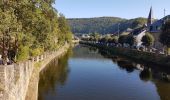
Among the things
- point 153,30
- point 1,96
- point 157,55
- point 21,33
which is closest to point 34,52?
point 21,33

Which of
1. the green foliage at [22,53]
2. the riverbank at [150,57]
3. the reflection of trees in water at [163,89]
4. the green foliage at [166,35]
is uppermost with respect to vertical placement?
the green foliage at [166,35]

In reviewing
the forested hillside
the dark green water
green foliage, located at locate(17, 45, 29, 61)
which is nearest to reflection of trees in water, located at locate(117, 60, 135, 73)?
the dark green water

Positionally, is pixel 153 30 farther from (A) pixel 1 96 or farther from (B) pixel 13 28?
(A) pixel 1 96

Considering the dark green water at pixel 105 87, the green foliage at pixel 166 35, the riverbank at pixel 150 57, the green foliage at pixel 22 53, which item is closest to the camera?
the dark green water at pixel 105 87

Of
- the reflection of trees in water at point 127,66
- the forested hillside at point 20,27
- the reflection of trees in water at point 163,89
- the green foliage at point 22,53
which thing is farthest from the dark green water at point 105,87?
the reflection of trees in water at point 127,66

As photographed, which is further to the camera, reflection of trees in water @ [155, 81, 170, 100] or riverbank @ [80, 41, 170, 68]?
riverbank @ [80, 41, 170, 68]

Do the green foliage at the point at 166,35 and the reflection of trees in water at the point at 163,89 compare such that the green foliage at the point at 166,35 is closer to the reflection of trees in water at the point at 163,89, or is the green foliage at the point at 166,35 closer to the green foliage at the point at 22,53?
the reflection of trees in water at the point at 163,89

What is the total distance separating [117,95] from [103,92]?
7.02 ft

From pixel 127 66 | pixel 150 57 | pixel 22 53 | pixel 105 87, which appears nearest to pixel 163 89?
pixel 105 87

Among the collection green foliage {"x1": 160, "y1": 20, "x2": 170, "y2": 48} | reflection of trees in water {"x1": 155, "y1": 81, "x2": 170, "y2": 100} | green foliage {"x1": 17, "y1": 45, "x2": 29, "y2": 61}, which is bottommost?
reflection of trees in water {"x1": 155, "y1": 81, "x2": 170, "y2": 100}

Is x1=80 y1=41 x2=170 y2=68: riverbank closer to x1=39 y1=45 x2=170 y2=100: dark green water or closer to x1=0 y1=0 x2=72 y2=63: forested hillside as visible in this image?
x1=39 y1=45 x2=170 y2=100: dark green water

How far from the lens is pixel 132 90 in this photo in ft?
133

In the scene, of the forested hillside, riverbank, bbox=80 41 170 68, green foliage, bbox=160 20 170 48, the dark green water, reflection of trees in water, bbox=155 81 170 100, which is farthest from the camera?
green foliage, bbox=160 20 170 48

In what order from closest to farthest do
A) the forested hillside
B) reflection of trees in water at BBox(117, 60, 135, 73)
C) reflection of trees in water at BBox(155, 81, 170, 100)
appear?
reflection of trees in water at BBox(155, 81, 170, 100), the forested hillside, reflection of trees in water at BBox(117, 60, 135, 73)
